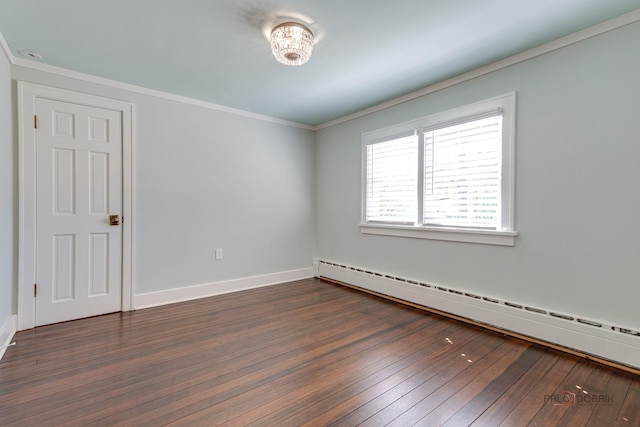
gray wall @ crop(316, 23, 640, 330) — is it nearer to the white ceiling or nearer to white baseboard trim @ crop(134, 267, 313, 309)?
the white ceiling

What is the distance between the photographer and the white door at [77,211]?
8.80ft

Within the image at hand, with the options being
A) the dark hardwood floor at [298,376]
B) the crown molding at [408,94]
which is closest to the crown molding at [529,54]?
the crown molding at [408,94]

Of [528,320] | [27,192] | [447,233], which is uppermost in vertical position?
[27,192]

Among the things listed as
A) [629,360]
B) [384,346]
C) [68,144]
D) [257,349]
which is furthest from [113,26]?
[629,360]

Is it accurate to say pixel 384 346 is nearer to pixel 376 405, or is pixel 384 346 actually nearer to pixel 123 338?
pixel 376 405

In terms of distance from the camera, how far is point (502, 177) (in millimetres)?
2572

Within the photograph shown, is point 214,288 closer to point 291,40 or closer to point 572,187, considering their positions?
point 291,40

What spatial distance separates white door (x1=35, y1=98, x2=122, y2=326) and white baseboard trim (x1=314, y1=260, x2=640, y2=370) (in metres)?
3.07

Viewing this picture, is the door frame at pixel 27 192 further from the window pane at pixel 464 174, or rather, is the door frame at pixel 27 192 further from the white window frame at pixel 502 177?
the window pane at pixel 464 174

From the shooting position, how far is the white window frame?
2520 mm

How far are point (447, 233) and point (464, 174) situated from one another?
622mm

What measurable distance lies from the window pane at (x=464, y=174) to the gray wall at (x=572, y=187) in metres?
0.20

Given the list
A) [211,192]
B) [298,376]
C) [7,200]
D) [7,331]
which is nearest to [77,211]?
[7,200]

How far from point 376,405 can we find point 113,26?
10.1ft
